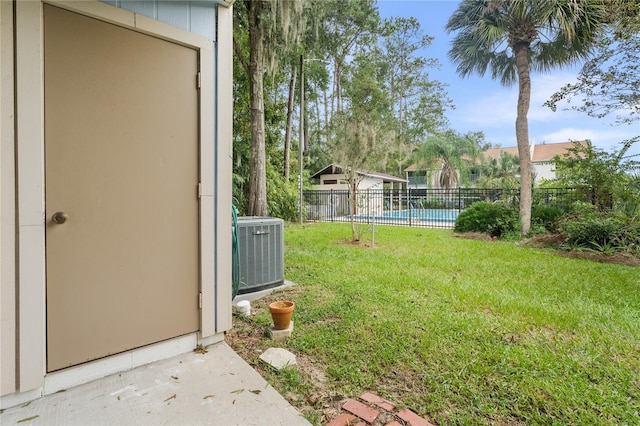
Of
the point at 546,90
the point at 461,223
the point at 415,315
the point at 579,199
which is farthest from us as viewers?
the point at 461,223

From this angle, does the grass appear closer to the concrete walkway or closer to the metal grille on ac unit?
the concrete walkway

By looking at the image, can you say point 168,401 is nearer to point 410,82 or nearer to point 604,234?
point 604,234

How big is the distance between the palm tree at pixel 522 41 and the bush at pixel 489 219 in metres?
0.34

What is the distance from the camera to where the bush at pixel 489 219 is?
774 cm

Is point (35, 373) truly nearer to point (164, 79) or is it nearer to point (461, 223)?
point (164, 79)

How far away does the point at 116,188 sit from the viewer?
1877 mm

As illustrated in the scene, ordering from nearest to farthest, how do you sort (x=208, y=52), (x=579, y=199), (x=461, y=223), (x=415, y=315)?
1. (x=208, y=52)
2. (x=415, y=315)
3. (x=579, y=199)
4. (x=461, y=223)

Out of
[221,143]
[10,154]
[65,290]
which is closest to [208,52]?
[221,143]

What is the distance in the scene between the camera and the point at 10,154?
1.56 metres

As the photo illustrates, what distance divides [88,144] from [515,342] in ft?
10.3

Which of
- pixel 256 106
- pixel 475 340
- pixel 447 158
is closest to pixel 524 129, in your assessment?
pixel 256 106

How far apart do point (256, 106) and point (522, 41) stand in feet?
21.8

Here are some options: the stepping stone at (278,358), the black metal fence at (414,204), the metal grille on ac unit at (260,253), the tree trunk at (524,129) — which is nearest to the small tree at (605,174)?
the black metal fence at (414,204)

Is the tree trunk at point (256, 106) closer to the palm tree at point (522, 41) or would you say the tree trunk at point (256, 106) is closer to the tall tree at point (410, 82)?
the palm tree at point (522, 41)
